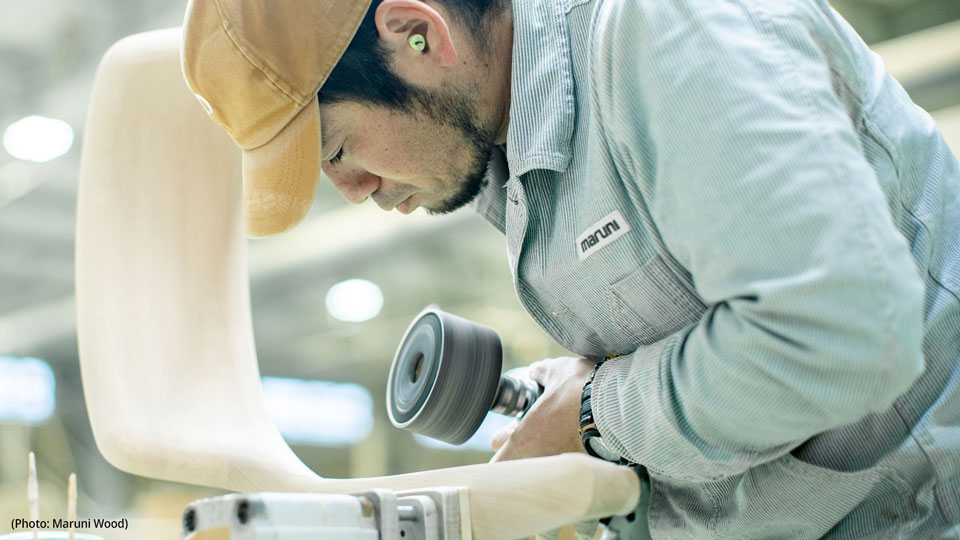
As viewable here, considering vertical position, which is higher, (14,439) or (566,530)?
(566,530)

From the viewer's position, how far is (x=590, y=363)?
1.05 meters

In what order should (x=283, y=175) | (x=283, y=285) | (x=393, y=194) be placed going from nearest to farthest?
(x=283, y=175) → (x=393, y=194) → (x=283, y=285)

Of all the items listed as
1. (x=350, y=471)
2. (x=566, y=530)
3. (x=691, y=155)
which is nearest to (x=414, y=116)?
(x=691, y=155)

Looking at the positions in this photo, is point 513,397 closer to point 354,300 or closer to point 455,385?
point 455,385

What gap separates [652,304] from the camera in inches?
34.8

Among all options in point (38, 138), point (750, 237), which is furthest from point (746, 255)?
point (38, 138)

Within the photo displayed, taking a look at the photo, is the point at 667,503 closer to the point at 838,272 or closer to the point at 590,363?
the point at 590,363

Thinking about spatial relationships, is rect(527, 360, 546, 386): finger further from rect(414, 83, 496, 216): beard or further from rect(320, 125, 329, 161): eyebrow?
rect(320, 125, 329, 161): eyebrow

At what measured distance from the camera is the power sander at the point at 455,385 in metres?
1.12

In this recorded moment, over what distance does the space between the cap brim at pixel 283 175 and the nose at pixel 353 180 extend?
0.21ft

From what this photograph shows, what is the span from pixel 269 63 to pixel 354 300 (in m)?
5.82

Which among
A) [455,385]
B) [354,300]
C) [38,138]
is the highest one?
[455,385]

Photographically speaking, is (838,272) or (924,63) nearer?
(838,272)

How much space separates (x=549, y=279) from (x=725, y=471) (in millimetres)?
292
